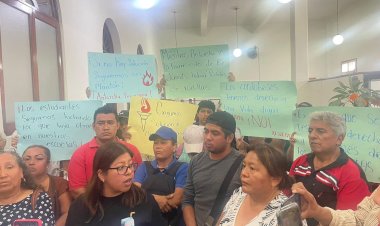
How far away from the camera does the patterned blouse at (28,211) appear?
1.67 meters

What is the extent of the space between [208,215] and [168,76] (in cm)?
Result: 171

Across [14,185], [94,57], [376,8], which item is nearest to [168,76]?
[94,57]

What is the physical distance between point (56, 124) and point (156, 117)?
2.58 ft

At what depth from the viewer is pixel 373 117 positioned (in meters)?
2.21

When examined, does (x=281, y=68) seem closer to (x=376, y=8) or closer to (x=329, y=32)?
(x=329, y=32)

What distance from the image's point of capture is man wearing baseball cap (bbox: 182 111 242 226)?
2.03 meters

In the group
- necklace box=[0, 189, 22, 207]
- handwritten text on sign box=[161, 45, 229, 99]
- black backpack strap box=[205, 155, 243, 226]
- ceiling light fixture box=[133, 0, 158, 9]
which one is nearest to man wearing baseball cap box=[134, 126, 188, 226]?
black backpack strap box=[205, 155, 243, 226]

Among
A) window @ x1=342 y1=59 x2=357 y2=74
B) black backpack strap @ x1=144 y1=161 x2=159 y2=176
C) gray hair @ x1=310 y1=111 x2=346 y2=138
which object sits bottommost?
black backpack strap @ x1=144 y1=161 x2=159 y2=176

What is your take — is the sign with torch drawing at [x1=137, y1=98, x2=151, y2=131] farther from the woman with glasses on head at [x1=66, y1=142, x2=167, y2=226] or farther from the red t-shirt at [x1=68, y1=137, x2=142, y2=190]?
the woman with glasses on head at [x1=66, y1=142, x2=167, y2=226]

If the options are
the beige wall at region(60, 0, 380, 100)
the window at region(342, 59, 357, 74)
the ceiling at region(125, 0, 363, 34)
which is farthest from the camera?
the window at region(342, 59, 357, 74)

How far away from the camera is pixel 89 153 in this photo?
2.23 meters

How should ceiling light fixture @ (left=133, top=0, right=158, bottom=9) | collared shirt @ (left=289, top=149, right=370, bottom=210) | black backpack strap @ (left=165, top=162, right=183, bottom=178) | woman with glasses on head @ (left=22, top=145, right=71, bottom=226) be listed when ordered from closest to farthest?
collared shirt @ (left=289, top=149, right=370, bottom=210) < woman with glasses on head @ (left=22, top=145, right=71, bottom=226) < black backpack strap @ (left=165, top=162, right=183, bottom=178) < ceiling light fixture @ (left=133, top=0, right=158, bottom=9)

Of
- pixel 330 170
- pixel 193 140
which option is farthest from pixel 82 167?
pixel 330 170

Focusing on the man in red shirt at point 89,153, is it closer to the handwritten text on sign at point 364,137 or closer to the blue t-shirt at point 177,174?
the blue t-shirt at point 177,174
